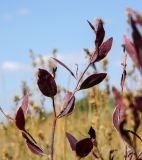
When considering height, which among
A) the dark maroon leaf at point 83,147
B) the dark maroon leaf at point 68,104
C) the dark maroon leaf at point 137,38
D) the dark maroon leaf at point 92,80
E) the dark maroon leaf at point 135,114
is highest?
the dark maroon leaf at point 137,38

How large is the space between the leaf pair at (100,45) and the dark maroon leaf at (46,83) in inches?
4.5

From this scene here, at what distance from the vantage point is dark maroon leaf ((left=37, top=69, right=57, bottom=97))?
884 millimetres

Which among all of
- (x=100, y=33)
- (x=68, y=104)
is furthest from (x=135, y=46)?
(x=68, y=104)

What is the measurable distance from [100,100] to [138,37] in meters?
1.74

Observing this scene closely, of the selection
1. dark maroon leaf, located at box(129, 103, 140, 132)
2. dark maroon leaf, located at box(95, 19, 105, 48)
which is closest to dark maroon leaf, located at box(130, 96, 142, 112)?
dark maroon leaf, located at box(129, 103, 140, 132)

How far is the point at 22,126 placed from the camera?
0.93m

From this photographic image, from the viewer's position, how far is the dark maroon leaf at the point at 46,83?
2.90 feet

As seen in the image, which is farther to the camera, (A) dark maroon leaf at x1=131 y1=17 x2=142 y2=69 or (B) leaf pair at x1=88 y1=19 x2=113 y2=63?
(B) leaf pair at x1=88 y1=19 x2=113 y2=63

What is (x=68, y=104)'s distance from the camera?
38.1 inches

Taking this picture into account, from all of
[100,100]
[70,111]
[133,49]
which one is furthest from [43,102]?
[133,49]

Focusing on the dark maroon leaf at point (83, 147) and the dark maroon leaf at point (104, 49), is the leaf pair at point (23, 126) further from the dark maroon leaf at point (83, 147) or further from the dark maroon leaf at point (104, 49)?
the dark maroon leaf at point (104, 49)

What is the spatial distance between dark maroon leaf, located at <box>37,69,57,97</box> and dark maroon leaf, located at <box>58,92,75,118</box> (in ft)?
0.21

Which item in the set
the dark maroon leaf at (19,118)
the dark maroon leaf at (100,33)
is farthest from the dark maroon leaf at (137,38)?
the dark maroon leaf at (19,118)

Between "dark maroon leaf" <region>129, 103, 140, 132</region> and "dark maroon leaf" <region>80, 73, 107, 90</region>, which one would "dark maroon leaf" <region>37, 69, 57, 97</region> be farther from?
"dark maroon leaf" <region>129, 103, 140, 132</region>
